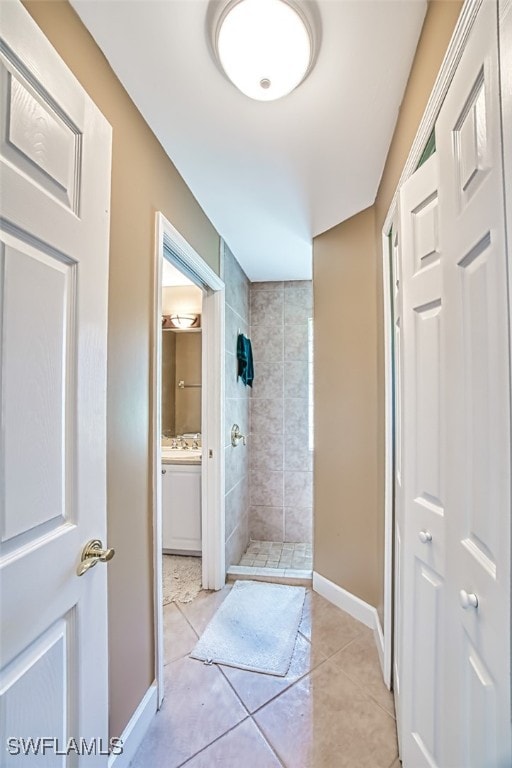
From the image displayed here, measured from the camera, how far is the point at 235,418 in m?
2.95

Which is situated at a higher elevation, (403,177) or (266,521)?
(403,177)

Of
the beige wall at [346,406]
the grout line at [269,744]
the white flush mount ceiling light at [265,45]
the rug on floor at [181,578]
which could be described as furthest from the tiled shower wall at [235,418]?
the white flush mount ceiling light at [265,45]

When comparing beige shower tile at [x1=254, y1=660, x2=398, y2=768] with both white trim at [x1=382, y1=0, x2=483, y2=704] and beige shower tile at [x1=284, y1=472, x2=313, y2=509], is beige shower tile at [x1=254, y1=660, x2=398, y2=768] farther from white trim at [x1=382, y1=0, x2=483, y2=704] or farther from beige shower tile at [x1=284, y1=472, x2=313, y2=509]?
beige shower tile at [x1=284, y1=472, x2=313, y2=509]

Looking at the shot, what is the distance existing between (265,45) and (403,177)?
654mm

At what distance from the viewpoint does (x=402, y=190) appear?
1156mm

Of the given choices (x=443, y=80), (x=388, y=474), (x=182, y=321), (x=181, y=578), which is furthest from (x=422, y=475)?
(x=182, y=321)

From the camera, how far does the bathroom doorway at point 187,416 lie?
1.52 m

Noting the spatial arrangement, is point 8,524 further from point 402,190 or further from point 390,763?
point 390,763

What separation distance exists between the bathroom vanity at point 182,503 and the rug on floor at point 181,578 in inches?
3.4

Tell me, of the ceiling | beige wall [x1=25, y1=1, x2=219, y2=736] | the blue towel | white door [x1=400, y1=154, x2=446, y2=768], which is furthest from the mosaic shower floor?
the ceiling

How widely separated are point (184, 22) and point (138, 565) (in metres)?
Answer: 1.84

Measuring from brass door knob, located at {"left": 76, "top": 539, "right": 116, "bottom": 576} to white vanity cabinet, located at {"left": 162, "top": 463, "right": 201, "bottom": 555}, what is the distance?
1999 mm

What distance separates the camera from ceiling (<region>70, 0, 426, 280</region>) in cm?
101

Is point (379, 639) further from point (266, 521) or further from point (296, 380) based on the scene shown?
point (296, 380)
